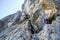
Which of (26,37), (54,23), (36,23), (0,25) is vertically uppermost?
(54,23)

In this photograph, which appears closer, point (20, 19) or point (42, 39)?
point (42, 39)

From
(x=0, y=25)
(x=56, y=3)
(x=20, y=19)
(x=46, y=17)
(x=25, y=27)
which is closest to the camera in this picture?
(x=46, y=17)

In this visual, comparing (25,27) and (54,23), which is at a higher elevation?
(54,23)

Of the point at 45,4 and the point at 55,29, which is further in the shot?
the point at 45,4

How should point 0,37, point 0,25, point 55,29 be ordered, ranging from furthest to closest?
1. point 0,25
2. point 0,37
3. point 55,29

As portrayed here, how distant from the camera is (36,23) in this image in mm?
34688

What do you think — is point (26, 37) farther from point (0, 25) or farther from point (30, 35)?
point (0, 25)

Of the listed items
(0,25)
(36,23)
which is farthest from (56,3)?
(0,25)

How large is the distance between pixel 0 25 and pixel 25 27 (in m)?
17.1

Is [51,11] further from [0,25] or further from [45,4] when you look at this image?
[0,25]

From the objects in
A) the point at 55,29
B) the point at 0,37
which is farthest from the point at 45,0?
the point at 0,37

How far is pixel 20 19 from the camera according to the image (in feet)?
158

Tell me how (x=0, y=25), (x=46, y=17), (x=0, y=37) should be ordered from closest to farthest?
1. (x=46, y=17)
2. (x=0, y=37)
3. (x=0, y=25)

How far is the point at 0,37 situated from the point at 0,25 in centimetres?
1088
